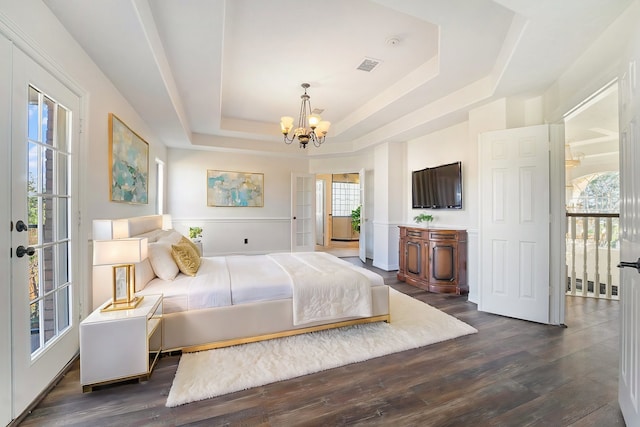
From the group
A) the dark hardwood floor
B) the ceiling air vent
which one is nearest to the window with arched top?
the dark hardwood floor

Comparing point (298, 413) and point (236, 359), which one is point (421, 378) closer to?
point (298, 413)

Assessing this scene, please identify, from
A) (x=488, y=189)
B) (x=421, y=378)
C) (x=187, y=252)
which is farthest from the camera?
(x=488, y=189)

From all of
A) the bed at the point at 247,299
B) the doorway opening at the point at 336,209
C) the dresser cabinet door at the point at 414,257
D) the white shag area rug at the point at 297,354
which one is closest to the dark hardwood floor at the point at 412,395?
the white shag area rug at the point at 297,354

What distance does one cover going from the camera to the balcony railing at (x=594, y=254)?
367cm

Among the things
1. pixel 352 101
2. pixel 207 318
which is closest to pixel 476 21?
pixel 352 101

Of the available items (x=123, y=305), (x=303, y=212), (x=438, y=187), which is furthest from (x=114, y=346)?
(x=303, y=212)

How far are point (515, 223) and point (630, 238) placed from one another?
1.70 metres

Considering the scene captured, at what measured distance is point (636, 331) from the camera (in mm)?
1358

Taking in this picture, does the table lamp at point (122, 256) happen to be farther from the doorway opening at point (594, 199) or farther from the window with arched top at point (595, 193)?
the window with arched top at point (595, 193)

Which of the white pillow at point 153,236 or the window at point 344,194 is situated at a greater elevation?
the window at point 344,194

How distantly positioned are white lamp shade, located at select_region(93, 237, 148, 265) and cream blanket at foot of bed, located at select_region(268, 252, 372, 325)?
124 cm

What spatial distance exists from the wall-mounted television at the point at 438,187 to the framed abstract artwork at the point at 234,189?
339 centimetres

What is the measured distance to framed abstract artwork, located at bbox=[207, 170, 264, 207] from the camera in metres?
6.01

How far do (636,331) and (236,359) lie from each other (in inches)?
94.8
